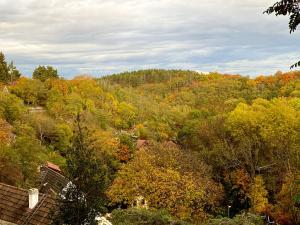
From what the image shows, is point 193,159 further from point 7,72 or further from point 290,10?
point 7,72

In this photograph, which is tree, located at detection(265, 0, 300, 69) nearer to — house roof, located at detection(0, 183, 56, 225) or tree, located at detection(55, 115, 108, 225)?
tree, located at detection(55, 115, 108, 225)

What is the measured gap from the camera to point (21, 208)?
2048 centimetres

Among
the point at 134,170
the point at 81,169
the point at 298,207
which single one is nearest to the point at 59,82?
the point at 134,170

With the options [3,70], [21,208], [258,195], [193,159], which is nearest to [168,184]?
[193,159]

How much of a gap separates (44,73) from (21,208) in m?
66.4

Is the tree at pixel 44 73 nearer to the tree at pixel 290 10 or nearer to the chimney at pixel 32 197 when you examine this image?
the chimney at pixel 32 197

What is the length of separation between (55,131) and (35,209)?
112 ft

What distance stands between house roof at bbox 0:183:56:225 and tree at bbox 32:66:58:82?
2480 inches

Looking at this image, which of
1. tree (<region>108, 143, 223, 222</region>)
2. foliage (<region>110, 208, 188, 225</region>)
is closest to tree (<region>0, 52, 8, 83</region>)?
tree (<region>108, 143, 223, 222</region>)

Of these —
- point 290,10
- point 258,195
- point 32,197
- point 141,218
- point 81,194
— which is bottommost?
point 258,195

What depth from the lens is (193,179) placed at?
98.6ft

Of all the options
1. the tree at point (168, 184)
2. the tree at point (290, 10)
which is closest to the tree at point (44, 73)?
the tree at point (168, 184)

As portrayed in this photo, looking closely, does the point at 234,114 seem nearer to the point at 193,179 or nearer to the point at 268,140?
the point at 268,140

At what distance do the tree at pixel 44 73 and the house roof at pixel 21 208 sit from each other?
2480 inches
